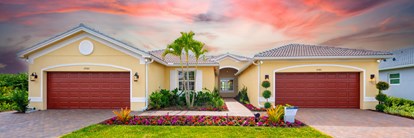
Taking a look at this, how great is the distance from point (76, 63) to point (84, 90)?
1.47 m

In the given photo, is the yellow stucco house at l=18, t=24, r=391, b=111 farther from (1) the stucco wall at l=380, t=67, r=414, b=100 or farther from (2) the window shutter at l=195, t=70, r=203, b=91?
(1) the stucco wall at l=380, t=67, r=414, b=100

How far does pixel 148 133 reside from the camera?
5930mm

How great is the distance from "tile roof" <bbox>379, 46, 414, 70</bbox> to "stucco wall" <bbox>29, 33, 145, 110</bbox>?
57.4ft

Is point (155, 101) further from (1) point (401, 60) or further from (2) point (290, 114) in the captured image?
(1) point (401, 60)

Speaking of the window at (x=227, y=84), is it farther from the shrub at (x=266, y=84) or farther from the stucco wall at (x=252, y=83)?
the shrub at (x=266, y=84)

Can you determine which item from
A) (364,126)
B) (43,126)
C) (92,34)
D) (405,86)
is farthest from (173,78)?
(405,86)

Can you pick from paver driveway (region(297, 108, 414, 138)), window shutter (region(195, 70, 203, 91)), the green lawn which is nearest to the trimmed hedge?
the green lawn

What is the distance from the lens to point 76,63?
10500mm

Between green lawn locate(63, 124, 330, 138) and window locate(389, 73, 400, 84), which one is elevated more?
window locate(389, 73, 400, 84)

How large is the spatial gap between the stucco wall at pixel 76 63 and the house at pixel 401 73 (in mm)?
17491

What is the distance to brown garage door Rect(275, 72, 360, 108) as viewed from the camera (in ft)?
36.4

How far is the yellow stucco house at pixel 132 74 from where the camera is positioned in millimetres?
10375

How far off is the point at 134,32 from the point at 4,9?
22.5 feet

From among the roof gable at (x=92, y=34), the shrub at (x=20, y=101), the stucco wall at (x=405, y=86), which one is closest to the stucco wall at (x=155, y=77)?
the roof gable at (x=92, y=34)
